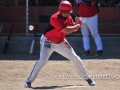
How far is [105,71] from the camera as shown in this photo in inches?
380

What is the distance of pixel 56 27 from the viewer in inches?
295

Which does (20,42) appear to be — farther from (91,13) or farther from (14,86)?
(14,86)

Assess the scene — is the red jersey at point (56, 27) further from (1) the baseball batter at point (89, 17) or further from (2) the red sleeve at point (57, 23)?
(1) the baseball batter at point (89, 17)

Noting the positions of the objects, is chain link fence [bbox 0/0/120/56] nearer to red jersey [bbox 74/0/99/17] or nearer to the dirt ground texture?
red jersey [bbox 74/0/99/17]

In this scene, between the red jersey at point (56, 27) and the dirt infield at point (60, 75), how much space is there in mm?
913

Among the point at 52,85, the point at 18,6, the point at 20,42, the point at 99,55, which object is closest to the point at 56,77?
the point at 52,85

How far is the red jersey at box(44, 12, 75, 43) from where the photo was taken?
24.5 feet

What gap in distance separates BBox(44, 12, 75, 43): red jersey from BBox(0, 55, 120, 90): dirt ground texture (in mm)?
913

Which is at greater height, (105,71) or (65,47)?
(65,47)

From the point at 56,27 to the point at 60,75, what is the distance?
79.2 inches

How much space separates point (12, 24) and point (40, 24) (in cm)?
94

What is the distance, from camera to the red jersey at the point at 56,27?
7473 millimetres

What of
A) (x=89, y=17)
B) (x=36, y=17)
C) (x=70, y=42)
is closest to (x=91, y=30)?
(x=89, y=17)

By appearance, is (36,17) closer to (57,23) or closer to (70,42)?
(70,42)
